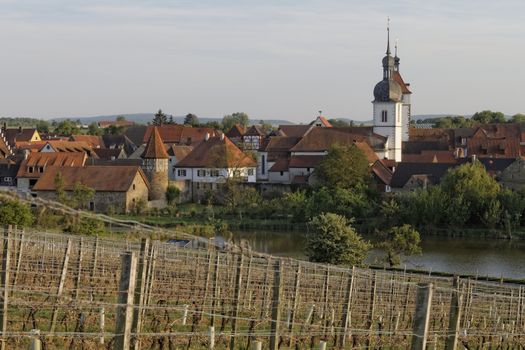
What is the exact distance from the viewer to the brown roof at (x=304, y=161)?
53188 millimetres

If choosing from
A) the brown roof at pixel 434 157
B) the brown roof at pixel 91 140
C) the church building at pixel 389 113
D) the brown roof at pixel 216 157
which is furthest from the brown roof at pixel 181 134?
the brown roof at pixel 434 157

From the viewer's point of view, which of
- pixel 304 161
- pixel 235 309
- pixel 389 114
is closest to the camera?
pixel 235 309

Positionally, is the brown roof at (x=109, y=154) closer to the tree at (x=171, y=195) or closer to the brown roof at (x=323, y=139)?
the brown roof at (x=323, y=139)

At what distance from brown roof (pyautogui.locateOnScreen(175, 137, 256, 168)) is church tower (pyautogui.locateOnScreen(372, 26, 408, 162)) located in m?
10.1

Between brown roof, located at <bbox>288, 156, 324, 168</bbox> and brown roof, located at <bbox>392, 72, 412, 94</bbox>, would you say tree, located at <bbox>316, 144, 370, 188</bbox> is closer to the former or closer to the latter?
brown roof, located at <bbox>288, 156, 324, 168</bbox>

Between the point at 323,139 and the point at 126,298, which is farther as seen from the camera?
the point at 323,139

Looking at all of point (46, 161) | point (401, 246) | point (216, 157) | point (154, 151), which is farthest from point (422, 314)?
Answer: point (46, 161)

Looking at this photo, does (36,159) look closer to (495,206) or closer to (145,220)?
(145,220)

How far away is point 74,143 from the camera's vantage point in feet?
220

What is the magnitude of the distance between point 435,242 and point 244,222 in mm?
9726

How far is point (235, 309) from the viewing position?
12406 mm

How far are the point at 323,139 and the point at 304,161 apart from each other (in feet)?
8.74

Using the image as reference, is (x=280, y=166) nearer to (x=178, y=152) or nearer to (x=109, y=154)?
Answer: (x=178, y=152)

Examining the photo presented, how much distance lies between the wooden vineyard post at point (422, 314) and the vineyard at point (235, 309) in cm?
95
